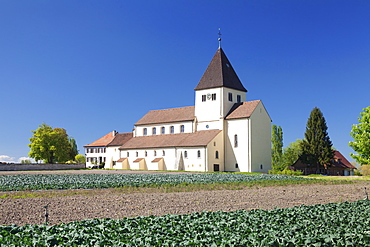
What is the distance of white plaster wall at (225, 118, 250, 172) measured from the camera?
53.4m

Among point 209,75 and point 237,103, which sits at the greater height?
point 209,75

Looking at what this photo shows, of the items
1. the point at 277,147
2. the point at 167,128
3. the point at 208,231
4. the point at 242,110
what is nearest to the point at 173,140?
the point at 167,128

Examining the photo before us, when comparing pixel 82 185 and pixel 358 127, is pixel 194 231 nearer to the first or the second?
pixel 82 185

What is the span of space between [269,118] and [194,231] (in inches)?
1955

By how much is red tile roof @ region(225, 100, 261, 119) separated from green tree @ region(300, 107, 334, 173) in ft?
27.7

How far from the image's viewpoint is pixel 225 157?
56406 mm

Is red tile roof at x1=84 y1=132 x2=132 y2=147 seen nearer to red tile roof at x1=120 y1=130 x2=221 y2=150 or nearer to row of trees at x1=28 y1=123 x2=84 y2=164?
red tile roof at x1=120 y1=130 x2=221 y2=150

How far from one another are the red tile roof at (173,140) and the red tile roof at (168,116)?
267cm

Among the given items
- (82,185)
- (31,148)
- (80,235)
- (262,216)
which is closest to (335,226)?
(262,216)

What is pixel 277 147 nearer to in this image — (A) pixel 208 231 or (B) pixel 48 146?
(A) pixel 208 231

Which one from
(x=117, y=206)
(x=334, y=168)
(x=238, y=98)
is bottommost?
(x=117, y=206)

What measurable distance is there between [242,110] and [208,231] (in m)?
46.8

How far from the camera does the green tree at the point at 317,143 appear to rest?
54.4 metres

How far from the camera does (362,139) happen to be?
46812mm
